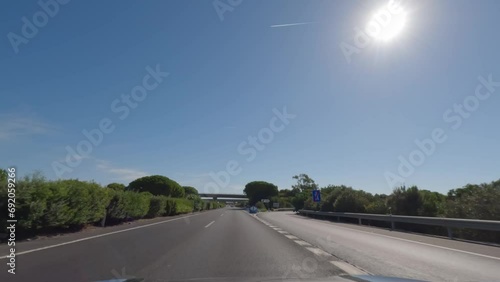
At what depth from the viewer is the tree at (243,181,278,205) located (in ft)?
525

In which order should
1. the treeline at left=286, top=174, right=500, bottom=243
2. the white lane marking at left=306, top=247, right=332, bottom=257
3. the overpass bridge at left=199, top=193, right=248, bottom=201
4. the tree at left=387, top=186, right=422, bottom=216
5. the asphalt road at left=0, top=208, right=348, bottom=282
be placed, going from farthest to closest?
the overpass bridge at left=199, top=193, right=248, bottom=201 < the tree at left=387, top=186, right=422, bottom=216 < the treeline at left=286, top=174, right=500, bottom=243 < the white lane marking at left=306, top=247, right=332, bottom=257 < the asphalt road at left=0, top=208, right=348, bottom=282

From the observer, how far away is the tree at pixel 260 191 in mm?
160125

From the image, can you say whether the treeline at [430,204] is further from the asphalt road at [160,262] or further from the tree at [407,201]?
the asphalt road at [160,262]

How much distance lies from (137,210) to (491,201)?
2405 cm

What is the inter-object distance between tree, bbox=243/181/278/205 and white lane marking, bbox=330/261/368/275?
153 meters

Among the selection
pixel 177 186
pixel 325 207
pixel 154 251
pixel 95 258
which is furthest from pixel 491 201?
pixel 177 186

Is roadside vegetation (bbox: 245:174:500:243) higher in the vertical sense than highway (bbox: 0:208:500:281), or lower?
higher

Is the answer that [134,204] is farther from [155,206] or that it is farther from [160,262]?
[160,262]

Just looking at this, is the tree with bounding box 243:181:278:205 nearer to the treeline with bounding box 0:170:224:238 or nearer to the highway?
the treeline with bounding box 0:170:224:238

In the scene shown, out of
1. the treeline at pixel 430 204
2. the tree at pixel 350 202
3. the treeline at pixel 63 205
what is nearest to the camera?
the treeline at pixel 63 205

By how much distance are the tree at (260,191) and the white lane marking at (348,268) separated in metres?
153

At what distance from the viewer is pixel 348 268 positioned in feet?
25.0

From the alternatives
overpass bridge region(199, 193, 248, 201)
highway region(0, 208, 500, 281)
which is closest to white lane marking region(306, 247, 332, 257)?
highway region(0, 208, 500, 281)

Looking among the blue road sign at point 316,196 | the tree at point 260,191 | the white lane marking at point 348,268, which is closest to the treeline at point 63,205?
the white lane marking at point 348,268
